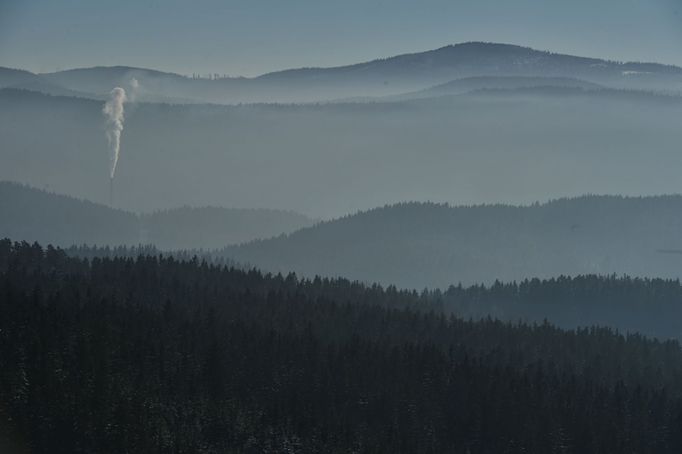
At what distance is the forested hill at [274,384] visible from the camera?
111 meters

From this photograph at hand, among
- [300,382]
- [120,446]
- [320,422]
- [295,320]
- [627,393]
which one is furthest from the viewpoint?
[295,320]

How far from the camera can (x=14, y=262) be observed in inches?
6599

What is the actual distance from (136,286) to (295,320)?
21341mm

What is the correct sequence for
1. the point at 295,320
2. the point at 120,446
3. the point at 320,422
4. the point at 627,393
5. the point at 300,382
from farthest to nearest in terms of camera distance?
the point at 295,320
the point at 627,393
the point at 300,382
the point at 320,422
the point at 120,446

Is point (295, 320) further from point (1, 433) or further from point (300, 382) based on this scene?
point (1, 433)

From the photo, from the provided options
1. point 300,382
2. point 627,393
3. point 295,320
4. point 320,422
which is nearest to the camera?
point 320,422

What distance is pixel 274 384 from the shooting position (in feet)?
422

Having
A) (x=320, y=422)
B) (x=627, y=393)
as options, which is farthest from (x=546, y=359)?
(x=320, y=422)

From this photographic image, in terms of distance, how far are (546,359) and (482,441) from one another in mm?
38356

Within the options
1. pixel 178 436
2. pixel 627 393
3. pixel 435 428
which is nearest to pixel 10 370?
pixel 178 436

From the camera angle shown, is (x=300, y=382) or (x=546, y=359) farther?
(x=546, y=359)

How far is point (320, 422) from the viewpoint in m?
121

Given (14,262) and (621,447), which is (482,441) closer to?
(621,447)

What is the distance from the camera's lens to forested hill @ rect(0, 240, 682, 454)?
110938mm
